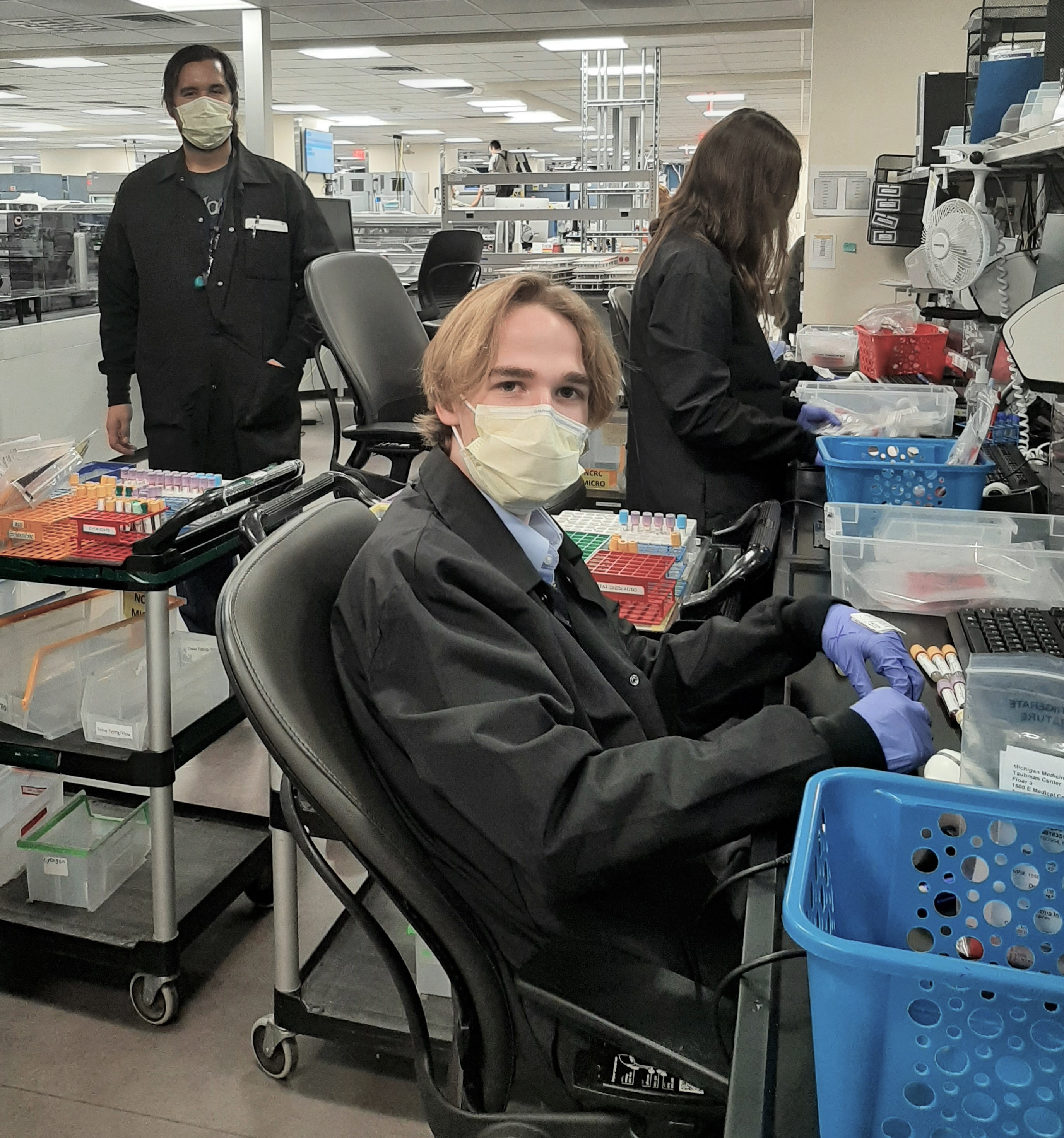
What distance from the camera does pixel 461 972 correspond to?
3.30ft

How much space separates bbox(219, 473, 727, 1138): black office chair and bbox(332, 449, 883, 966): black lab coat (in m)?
0.03

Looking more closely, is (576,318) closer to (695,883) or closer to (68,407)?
(695,883)

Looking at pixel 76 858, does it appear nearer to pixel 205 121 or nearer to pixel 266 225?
pixel 266 225

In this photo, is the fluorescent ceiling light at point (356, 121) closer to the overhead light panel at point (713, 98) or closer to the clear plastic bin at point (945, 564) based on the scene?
the overhead light panel at point (713, 98)

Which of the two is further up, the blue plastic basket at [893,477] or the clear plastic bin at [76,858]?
the blue plastic basket at [893,477]

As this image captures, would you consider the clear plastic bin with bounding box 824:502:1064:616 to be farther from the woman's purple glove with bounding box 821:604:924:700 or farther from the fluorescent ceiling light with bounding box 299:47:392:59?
the fluorescent ceiling light with bounding box 299:47:392:59

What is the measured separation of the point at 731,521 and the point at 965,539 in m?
0.95

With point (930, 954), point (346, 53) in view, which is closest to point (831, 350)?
point (930, 954)

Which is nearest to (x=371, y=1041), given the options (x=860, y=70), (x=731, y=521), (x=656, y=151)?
(x=731, y=521)

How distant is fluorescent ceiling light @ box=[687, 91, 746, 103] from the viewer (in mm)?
11953

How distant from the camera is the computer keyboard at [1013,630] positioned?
4.08 feet

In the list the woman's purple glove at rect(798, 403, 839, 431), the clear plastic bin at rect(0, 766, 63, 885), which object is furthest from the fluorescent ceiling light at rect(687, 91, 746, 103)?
the clear plastic bin at rect(0, 766, 63, 885)

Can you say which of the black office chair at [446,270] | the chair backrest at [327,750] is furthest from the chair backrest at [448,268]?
the chair backrest at [327,750]

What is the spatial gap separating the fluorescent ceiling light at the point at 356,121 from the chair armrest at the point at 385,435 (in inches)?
487
